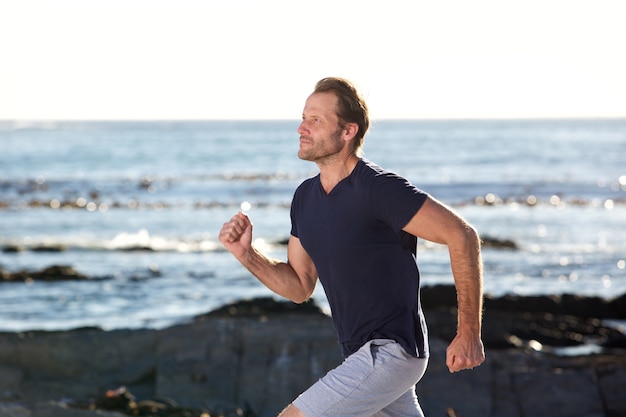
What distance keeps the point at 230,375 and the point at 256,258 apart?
446 centimetres

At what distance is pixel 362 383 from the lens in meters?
4.52

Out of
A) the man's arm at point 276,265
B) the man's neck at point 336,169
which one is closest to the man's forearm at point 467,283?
the man's neck at point 336,169

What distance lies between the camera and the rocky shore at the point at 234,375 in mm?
8695

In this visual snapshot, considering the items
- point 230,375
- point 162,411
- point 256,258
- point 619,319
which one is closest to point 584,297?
point 619,319

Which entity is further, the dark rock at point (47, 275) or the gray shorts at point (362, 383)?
the dark rock at point (47, 275)

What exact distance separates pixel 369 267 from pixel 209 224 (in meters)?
26.9

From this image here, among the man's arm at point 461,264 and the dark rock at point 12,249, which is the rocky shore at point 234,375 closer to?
the man's arm at point 461,264

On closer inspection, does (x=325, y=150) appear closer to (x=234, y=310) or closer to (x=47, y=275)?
(x=234, y=310)

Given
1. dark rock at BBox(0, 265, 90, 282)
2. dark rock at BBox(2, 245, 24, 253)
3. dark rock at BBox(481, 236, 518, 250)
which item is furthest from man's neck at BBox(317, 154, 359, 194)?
dark rock at BBox(2, 245, 24, 253)

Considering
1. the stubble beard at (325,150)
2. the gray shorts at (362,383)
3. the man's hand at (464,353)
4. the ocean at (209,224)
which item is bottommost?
the ocean at (209,224)

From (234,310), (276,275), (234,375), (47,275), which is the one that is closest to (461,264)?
(276,275)

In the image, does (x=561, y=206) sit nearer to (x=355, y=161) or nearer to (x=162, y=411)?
(x=162, y=411)

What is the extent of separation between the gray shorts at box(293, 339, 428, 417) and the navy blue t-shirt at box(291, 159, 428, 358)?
57 millimetres

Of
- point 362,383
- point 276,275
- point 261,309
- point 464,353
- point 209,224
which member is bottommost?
point 209,224
